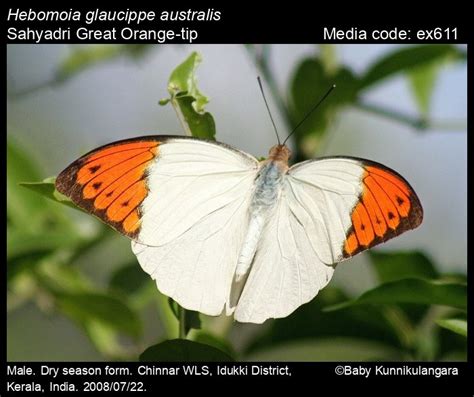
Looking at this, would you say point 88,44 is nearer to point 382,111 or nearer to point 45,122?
point 382,111

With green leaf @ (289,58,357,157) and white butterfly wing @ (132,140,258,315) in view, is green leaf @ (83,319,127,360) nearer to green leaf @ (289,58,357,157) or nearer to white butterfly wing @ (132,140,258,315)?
white butterfly wing @ (132,140,258,315)

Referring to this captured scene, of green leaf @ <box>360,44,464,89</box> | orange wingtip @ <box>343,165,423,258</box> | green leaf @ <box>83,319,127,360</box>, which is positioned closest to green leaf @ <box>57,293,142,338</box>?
green leaf @ <box>83,319,127,360</box>

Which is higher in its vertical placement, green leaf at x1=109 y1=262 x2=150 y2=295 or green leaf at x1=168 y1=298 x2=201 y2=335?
green leaf at x1=109 y1=262 x2=150 y2=295

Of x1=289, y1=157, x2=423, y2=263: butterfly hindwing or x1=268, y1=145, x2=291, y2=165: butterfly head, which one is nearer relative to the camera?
x1=289, y1=157, x2=423, y2=263: butterfly hindwing

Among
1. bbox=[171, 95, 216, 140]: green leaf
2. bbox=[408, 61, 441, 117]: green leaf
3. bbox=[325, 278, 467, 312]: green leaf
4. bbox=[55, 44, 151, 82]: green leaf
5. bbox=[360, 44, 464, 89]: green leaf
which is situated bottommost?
bbox=[325, 278, 467, 312]: green leaf

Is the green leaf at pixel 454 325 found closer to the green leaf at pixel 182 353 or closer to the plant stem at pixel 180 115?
the green leaf at pixel 182 353

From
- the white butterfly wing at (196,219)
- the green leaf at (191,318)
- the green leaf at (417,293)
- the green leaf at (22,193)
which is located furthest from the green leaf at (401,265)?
the green leaf at (22,193)
